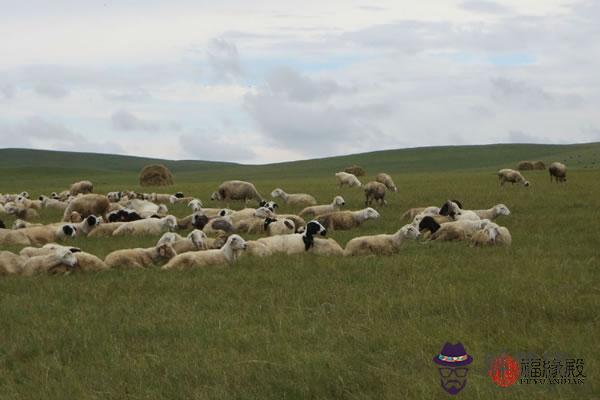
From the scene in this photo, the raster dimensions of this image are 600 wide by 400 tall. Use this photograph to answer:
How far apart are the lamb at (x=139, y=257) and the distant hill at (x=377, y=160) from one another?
66.6 meters

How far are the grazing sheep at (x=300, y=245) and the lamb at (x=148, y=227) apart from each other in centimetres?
490

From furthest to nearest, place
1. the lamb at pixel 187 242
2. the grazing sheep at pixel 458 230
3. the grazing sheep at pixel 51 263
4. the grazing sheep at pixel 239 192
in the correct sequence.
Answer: the grazing sheep at pixel 239 192 → the grazing sheep at pixel 458 230 → the lamb at pixel 187 242 → the grazing sheep at pixel 51 263

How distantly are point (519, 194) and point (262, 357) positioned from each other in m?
21.3

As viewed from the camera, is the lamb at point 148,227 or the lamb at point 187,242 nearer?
the lamb at point 187,242

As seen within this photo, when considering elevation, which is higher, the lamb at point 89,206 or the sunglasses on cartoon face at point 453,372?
the lamb at point 89,206

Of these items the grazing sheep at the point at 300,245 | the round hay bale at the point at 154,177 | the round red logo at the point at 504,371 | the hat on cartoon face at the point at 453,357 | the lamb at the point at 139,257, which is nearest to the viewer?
the round red logo at the point at 504,371

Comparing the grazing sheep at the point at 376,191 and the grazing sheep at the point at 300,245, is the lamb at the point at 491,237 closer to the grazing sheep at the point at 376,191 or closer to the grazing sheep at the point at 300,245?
the grazing sheep at the point at 300,245

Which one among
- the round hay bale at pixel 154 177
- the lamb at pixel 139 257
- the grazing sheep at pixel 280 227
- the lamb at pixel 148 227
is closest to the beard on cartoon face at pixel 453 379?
the lamb at pixel 139 257

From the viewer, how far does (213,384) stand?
20.7 ft

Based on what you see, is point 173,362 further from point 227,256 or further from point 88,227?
point 88,227

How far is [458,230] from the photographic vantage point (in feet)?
49.2

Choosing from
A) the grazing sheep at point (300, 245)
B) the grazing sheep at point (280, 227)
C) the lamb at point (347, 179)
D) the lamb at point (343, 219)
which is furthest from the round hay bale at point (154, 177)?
the grazing sheep at point (300, 245)

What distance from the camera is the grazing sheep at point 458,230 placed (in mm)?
14953

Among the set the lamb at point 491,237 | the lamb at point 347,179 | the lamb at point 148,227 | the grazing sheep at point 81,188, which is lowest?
the lamb at point 148,227
